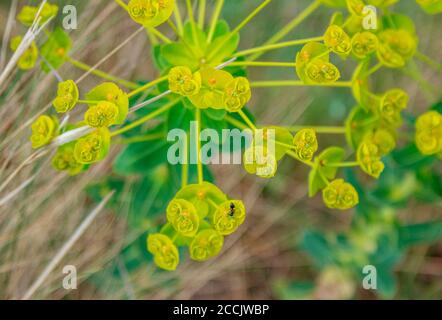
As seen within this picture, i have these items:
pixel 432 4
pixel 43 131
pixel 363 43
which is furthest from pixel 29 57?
pixel 432 4

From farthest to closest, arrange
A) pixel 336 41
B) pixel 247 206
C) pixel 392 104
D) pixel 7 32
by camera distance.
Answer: pixel 247 206
pixel 7 32
pixel 392 104
pixel 336 41

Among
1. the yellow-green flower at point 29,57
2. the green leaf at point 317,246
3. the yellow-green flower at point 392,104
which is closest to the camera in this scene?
the yellow-green flower at point 392,104

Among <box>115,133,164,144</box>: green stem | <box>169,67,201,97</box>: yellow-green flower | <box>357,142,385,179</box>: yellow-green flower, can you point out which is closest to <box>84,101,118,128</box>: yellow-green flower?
<box>169,67,201,97</box>: yellow-green flower

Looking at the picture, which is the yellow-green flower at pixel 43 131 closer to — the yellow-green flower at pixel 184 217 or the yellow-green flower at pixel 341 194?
the yellow-green flower at pixel 184 217

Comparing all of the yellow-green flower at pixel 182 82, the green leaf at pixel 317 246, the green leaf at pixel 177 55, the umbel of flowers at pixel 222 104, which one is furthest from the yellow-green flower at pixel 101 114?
the green leaf at pixel 317 246

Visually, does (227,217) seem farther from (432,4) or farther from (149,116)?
(432,4)

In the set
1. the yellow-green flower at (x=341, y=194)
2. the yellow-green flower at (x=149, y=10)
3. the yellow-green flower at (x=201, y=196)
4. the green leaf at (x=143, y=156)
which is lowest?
the yellow-green flower at (x=201, y=196)
